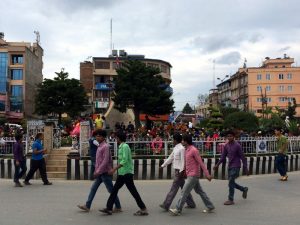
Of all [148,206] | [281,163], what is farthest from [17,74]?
[148,206]

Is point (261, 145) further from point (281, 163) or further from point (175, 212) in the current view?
point (175, 212)

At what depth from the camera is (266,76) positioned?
93.5m

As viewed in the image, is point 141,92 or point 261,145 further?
point 141,92

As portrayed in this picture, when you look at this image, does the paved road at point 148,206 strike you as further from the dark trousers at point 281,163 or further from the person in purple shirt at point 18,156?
the dark trousers at point 281,163

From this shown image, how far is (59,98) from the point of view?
5281 centimetres

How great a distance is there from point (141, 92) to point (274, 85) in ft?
204

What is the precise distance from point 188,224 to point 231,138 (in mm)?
3000

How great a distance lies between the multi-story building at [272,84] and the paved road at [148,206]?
80.3m

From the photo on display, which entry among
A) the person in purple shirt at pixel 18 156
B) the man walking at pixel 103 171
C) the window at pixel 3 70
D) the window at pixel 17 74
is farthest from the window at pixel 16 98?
the man walking at pixel 103 171

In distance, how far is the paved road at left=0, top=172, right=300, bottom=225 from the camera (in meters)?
8.10

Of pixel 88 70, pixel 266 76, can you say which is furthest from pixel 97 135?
pixel 266 76

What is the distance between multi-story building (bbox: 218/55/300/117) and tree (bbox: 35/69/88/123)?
153 feet

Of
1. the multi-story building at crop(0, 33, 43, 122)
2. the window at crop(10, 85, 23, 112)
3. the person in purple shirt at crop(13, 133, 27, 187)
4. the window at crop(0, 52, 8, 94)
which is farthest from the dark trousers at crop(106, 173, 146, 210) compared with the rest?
the window at crop(10, 85, 23, 112)

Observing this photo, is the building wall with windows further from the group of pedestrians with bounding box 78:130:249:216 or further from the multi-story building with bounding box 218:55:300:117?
the group of pedestrians with bounding box 78:130:249:216
